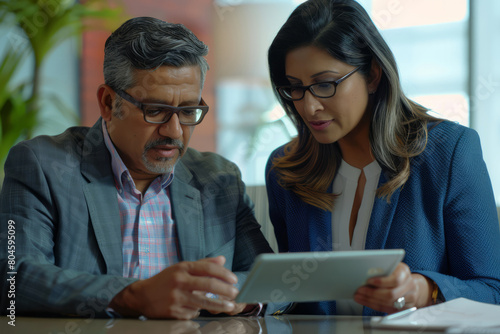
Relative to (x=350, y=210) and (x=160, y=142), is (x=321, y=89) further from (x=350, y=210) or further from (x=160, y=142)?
(x=160, y=142)

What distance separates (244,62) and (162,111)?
245 cm

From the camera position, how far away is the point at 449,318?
0.95 m

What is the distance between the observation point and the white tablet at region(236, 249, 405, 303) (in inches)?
36.0

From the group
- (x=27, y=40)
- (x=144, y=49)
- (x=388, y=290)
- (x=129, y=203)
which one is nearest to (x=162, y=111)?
(x=144, y=49)

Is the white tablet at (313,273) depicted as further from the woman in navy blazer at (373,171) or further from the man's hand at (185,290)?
the woman in navy blazer at (373,171)

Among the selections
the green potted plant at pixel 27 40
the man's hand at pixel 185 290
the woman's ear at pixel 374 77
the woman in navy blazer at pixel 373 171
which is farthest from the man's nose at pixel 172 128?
the green potted plant at pixel 27 40

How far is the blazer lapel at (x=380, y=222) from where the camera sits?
1.38m

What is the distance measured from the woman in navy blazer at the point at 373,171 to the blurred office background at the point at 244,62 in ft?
5.62

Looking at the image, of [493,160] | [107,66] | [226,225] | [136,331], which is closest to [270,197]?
[226,225]

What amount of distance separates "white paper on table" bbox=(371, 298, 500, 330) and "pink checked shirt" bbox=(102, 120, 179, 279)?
66cm

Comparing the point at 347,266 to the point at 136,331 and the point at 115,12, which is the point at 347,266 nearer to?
the point at 136,331

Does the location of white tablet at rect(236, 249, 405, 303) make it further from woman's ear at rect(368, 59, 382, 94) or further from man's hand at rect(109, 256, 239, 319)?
woman's ear at rect(368, 59, 382, 94)

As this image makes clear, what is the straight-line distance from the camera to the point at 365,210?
1.48 meters

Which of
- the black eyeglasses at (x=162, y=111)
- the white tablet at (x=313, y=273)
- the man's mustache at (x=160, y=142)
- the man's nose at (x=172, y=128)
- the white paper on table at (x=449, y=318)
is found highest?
the black eyeglasses at (x=162, y=111)
